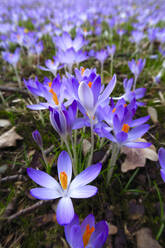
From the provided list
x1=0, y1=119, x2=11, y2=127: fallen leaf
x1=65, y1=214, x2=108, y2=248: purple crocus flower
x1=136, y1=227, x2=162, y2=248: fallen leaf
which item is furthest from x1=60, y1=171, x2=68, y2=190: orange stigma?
x1=0, y1=119, x2=11, y2=127: fallen leaf

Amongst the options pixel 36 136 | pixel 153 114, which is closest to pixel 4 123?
pixel 36 136

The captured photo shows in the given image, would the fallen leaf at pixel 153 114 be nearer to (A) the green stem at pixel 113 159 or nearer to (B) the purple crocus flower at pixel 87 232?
(A) the green stem at pixel 113 159

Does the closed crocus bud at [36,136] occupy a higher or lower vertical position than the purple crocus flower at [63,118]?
lower

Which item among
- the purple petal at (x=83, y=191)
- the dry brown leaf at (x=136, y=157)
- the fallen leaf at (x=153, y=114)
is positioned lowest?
the dry brown leaf at (x=136, y=157)

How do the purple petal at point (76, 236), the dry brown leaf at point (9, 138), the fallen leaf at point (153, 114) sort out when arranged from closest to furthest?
1. the purple petal at point (76, 236)
2. the dry brown leaf at point (9, 138)
3. the fallen leaf at point (153, 114)

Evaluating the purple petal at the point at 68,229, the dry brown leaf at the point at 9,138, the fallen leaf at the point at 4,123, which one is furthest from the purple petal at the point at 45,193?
the fallen leaf at the point at 4,123

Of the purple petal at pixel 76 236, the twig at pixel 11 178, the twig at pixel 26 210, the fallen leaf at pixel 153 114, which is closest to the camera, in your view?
the purple petal at pixel 76 236
